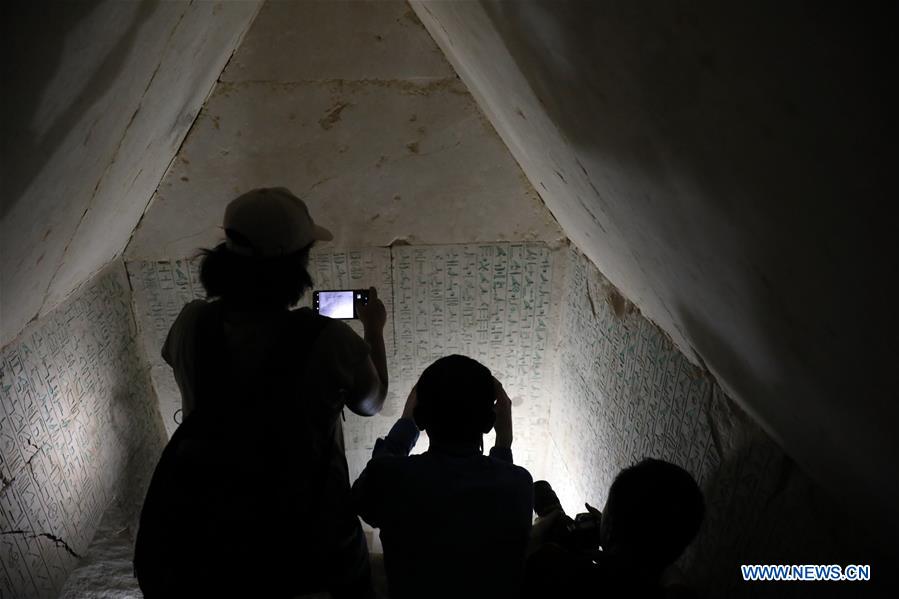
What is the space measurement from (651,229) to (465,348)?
5.57 feet

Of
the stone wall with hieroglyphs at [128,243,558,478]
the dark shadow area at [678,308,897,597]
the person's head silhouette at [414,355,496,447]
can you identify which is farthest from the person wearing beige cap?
the stone wall with hieroglyphs at [128,243,558,478]

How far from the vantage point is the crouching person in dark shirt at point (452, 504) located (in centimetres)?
127

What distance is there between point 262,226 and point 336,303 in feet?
3.94

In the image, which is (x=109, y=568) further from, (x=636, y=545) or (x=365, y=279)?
(x=636, y=545)

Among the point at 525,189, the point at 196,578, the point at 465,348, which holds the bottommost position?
the point at 465,348

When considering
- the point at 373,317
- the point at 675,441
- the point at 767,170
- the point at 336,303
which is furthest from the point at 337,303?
the point at 767,170

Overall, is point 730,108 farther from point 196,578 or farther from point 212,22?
point 212,22

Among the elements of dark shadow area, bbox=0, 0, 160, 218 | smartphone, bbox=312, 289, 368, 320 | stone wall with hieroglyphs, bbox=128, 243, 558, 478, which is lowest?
stone wall with hieroglyphs, bbox=128, 243, 558, 478

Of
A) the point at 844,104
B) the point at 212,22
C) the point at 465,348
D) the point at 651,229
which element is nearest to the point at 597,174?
the point at 651,229

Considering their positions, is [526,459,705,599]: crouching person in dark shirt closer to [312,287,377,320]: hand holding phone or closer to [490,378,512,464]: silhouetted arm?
[490,378,512,464]: silhouetted arm

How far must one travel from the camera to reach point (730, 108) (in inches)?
26.4

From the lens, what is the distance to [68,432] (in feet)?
6.32

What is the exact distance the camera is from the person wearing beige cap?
114cm

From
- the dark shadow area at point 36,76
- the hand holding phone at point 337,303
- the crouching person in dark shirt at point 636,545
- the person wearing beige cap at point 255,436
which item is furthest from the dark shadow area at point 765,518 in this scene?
the hand holding phone at point 337,303
